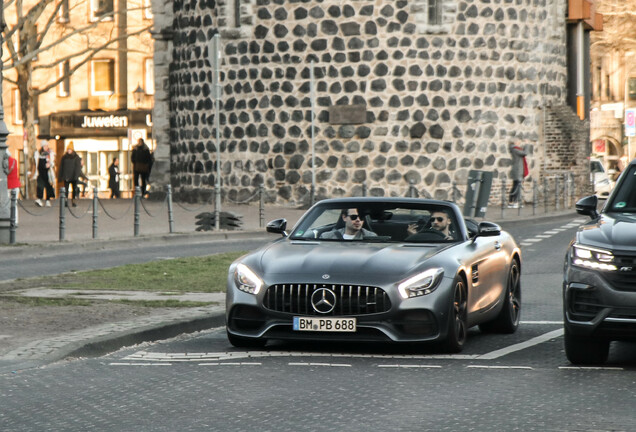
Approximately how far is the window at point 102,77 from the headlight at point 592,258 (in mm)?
57858

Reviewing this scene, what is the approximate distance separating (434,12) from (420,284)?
95.0ft

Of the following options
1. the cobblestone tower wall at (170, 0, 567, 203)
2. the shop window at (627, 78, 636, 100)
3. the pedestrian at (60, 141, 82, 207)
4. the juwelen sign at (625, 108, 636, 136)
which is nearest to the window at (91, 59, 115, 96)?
the juwelen sign at (625, 108, 636, 136)

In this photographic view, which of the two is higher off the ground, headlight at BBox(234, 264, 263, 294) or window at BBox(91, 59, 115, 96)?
window at BBox(91, 59, 115, 96)

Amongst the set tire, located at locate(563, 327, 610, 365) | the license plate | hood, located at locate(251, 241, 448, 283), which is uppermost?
hood, located at locate(251, 241, 448, 283)

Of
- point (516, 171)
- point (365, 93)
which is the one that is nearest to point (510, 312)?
point (365, 93)

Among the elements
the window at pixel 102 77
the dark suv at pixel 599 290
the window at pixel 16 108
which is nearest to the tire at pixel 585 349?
the dark suv at pixel 599 290

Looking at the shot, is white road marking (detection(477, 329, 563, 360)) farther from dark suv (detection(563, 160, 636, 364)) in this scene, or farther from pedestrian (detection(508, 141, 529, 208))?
pedestrian (detection(508, 141, 529, 208))

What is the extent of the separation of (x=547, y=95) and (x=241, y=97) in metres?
9.16

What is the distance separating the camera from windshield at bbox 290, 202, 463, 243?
11.4 m

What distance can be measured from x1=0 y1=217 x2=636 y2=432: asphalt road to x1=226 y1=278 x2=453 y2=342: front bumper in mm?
168

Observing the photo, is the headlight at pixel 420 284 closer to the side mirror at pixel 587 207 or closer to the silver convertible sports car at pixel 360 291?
the silver convertible sports car at pixel 360 291

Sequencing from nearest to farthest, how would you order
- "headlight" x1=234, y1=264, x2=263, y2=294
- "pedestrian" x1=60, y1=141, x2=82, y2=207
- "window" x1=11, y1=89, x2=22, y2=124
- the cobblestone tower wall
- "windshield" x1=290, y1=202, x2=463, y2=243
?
"headlight" x1=234, y1=264, x2=263, y2=294
"windshield" x1=290, y1=202, x2=463, y2=243
the cobblestone tower wall
"pedestrian" x1=60, y1=141, x2=82, y2=207
"window" x1=11, y1=89, x2=22, y2=124

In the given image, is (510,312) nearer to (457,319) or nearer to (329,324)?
(457,319)

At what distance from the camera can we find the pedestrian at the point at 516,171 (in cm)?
3894
